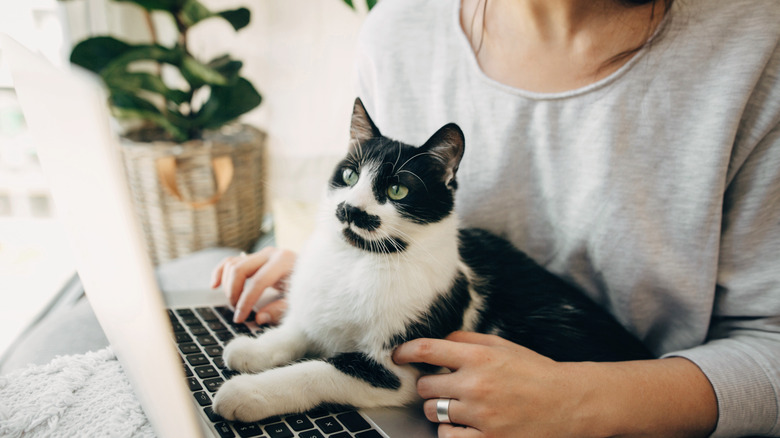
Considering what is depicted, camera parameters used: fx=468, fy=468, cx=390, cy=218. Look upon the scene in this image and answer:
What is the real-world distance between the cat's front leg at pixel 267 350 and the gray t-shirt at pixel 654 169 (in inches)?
16.9

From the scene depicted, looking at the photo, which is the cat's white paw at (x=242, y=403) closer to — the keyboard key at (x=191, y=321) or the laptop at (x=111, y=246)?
the laptop at (x=111, y=246)

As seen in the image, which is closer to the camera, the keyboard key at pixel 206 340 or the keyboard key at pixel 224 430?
the keyboard key at pixel 224 430

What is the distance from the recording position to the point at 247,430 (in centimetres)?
59

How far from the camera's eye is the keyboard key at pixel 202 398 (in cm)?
62

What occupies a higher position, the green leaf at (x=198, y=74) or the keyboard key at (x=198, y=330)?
the green leaf at (x=198, y=74)

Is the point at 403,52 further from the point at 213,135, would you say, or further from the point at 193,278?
the point at 213,135

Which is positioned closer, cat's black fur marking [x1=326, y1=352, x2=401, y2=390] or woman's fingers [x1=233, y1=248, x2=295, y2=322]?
cat's black fur marking [x1=326, y1=352, x2=401, y2=390]

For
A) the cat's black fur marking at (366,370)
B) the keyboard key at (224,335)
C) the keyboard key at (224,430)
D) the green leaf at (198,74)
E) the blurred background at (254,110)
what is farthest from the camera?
the green leaf at (198,74)

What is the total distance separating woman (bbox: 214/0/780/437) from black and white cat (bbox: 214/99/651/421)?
0.18 feet

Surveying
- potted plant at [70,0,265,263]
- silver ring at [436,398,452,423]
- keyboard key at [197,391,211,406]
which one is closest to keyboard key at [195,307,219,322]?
keyboard key at [197,391,211,406]

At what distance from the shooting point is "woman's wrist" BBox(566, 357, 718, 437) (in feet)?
2.23

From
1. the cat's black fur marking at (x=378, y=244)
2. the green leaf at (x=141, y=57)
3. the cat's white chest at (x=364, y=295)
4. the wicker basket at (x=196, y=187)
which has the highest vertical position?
the green leaf at (x=141, y=57)

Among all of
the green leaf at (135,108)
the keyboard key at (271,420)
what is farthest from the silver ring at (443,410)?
the green leaf at (135,108)

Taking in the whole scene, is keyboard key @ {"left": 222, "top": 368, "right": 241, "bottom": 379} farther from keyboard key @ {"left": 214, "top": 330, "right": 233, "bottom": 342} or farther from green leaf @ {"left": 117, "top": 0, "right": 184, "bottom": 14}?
green leaf @ {"left": 117, "top": 0, "right": 184, "bottom": 14}
